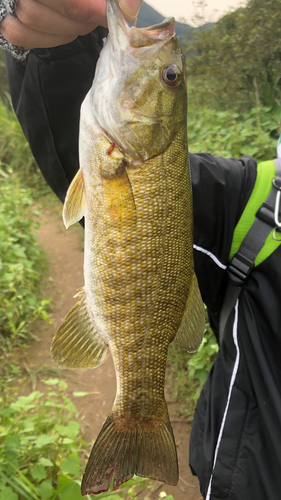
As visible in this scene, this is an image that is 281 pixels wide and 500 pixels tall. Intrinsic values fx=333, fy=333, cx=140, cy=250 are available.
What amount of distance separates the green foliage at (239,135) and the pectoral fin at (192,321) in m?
2.75

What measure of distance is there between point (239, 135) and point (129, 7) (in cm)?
328

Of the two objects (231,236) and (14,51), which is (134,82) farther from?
(231,236)

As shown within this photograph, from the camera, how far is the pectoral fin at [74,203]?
1.10 m

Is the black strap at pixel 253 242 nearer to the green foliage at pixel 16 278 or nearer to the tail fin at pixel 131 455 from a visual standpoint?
the tail fin at pixel 131 455

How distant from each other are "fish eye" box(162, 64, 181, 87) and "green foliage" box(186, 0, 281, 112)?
3521mm

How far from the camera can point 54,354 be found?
116cm

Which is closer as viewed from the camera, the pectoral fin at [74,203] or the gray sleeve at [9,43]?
the gray sleeve at [9,43]

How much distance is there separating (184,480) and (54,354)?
6.74 ft

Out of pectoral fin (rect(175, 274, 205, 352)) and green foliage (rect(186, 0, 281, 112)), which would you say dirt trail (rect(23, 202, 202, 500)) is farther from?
green foliage (rect(186, 0, 281, 112))

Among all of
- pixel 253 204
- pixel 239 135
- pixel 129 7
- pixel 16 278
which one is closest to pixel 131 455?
pixel 253 204

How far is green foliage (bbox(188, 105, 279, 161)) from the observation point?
3583 millimetres

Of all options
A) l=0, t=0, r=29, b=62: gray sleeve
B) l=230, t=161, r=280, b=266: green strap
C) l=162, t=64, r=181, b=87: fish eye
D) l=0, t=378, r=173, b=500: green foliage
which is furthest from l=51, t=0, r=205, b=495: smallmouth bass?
l=0, t=378, r=173, b=500: green foliage

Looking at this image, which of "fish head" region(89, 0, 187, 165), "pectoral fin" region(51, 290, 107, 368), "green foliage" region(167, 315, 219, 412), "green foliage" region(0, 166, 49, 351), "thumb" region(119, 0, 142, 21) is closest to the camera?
"thumb" region(119, 0, 142, 21)

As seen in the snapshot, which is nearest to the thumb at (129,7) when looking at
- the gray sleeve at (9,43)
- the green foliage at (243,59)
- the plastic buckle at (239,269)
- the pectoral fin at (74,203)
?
the gray sleeve at (9,43)
